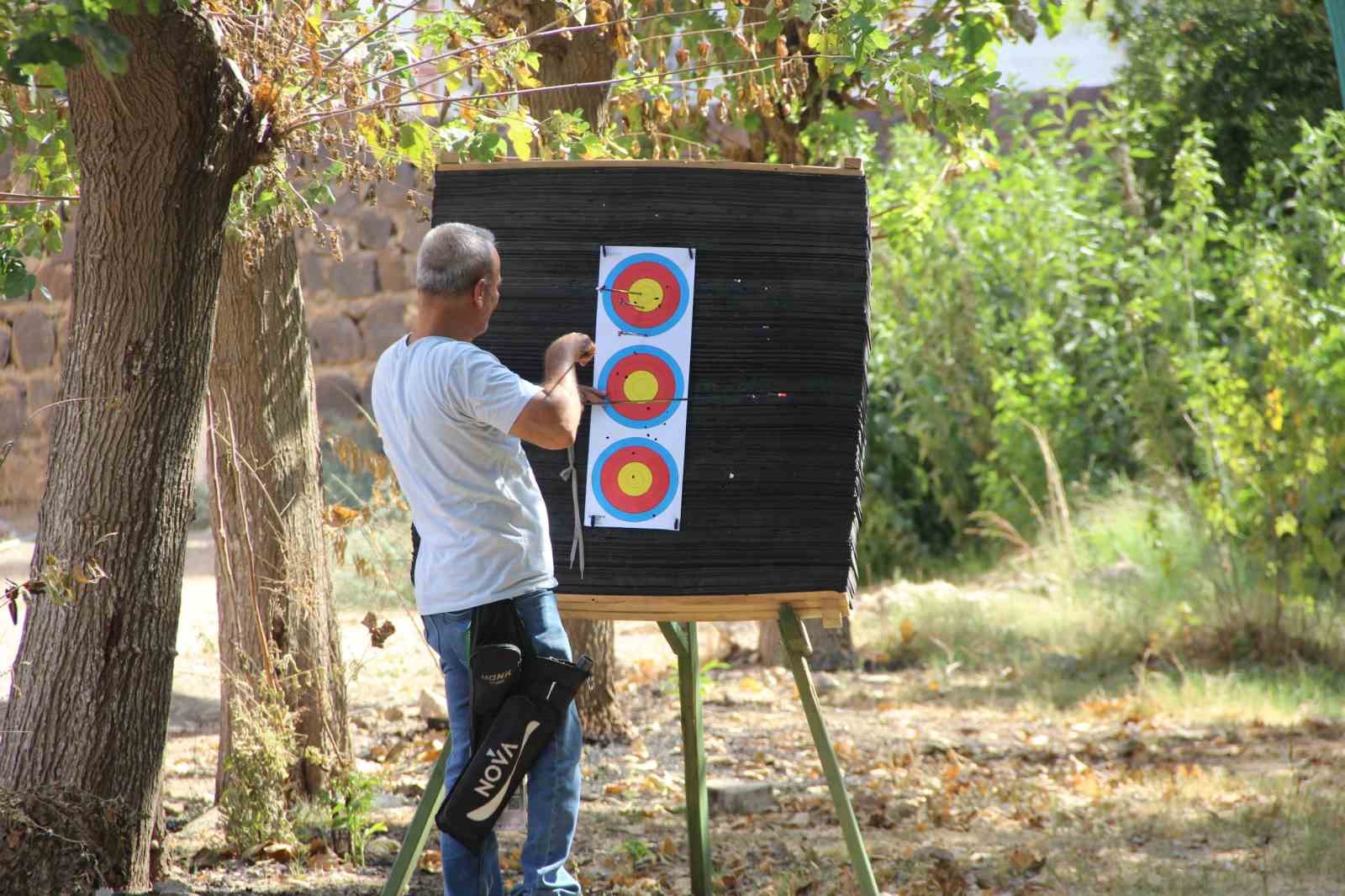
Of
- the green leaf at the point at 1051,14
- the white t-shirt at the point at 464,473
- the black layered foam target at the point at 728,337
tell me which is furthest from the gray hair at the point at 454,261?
the green leaf at the point at 1051,14

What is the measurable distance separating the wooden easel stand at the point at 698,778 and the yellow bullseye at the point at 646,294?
0.72m

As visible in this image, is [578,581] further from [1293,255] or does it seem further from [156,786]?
[1293,255]

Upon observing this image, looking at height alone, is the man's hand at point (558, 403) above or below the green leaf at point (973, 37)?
below

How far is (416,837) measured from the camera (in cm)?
313

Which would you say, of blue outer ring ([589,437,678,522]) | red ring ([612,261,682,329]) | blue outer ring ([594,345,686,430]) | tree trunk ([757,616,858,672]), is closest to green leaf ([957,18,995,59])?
red ring ([612,261,682,329])

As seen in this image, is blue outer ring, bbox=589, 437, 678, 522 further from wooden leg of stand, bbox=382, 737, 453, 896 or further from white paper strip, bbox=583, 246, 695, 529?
wooden leg of stand, bbox=382, 737, 453, 896

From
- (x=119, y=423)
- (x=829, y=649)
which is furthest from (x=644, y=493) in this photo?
(x=829, y=649)

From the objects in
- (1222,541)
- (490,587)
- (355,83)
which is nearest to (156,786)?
(490,587)

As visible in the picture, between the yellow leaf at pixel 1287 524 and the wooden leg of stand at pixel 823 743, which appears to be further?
the yellow leaf at pixel 1287 524

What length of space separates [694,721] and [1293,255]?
4.76 metres

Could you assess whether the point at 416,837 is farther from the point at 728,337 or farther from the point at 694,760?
the point at 728,337

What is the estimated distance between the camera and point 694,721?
3.45 m

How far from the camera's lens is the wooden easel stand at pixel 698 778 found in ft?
10.0

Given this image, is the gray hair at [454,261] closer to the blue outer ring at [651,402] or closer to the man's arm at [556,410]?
the man's arm at [556,410]
